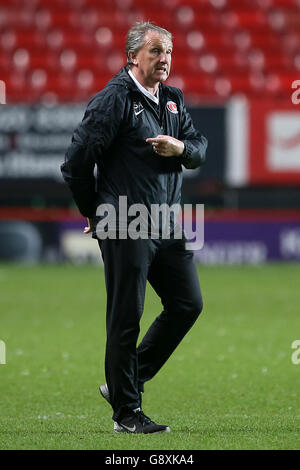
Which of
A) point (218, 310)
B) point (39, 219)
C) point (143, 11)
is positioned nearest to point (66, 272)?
point (39, 219)

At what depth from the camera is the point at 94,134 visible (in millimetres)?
4648

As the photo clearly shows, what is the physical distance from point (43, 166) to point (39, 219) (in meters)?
0.99

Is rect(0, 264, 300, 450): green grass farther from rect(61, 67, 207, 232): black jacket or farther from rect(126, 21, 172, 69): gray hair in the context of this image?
rect(126, 21, 172, 69): gray hair

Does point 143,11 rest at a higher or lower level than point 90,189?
higher

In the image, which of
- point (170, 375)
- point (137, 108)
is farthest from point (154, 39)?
point (170, 375)

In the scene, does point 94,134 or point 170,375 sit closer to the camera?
point 94,134

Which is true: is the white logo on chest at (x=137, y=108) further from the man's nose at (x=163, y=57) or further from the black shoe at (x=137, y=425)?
the black shoe at (x=137, y=425)

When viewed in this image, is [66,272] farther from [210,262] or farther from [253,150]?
[253,150]

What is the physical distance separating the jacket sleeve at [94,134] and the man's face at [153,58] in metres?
0.20

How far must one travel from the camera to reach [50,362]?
7.54 meters

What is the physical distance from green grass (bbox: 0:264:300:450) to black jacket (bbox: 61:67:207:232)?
47.4 inches

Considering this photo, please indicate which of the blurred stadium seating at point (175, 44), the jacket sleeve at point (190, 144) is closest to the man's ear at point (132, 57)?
the jacket sleeve at point (190, 144)

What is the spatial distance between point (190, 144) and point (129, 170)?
0.35 metres

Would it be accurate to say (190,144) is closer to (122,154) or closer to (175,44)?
(122,154)
